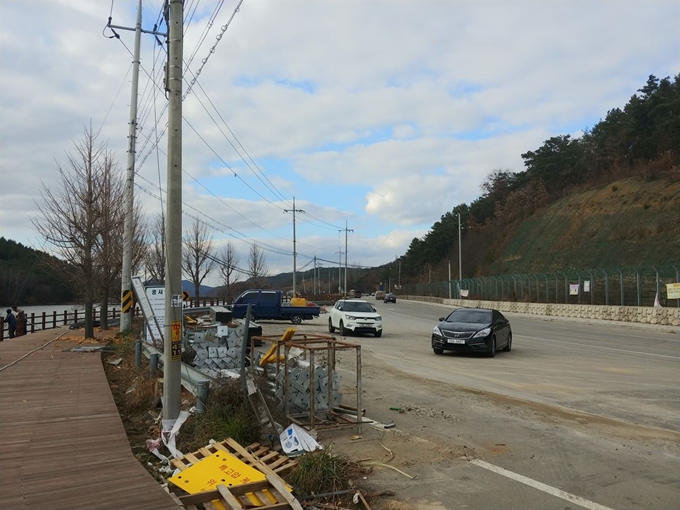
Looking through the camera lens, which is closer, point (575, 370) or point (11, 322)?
point (575, 370)

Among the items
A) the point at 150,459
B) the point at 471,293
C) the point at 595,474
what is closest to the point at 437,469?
the point at 595,474

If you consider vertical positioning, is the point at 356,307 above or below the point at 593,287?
below

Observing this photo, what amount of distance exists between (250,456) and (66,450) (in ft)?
9.13

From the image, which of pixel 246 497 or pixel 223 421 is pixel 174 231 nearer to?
pixel 223 421

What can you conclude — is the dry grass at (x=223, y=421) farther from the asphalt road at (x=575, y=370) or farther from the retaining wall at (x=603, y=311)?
the retaining wall at (x=603, y=311)

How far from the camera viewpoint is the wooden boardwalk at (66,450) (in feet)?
19.4

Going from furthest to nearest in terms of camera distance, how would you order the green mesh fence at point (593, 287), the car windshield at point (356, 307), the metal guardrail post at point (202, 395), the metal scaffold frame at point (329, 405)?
the green mesh fence at point (593, 287) < the car windshield at point (356, 307) < the metal guardrail post at point (202, 395) < the metal scaffold frame at point (329, 405)

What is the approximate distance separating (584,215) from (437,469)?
6374cm

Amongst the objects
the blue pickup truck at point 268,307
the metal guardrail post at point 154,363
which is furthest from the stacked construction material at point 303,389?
the blue pickup truck at point 268,307

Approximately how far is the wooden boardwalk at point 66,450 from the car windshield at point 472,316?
10638 millimetres

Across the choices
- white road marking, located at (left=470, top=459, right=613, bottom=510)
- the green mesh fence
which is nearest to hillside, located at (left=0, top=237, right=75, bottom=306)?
the green mesh fence

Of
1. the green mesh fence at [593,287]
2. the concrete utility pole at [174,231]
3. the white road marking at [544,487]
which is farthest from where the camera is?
the green mesh fence at [593,287]

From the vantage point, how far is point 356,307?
2647cm

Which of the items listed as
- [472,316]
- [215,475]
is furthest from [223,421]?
[472,316]
